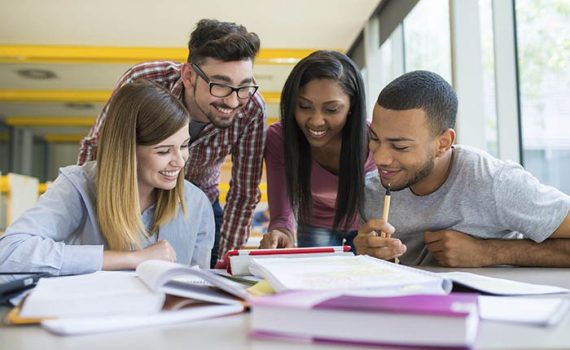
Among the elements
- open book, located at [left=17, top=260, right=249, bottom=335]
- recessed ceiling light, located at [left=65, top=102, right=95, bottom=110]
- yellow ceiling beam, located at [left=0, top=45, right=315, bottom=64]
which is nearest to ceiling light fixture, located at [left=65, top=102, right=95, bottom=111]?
recessed ceiling light, located at [left=65, top=102, right=95, bottom=110]

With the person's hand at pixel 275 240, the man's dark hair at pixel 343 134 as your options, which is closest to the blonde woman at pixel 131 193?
the person's hand at pixel 275 240

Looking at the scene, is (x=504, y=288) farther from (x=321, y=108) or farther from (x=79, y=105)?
(x=79, y=105)

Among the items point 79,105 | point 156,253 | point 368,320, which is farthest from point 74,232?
point 79,105

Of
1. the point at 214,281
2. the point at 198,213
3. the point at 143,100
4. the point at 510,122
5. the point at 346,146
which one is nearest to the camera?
the point at 214,281

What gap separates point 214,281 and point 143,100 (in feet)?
2.68

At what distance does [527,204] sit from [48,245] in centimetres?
105

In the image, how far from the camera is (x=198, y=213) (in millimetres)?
1605

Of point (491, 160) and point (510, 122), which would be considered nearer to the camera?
point (491, 160)

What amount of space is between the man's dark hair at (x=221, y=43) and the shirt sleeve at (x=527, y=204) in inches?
31.5

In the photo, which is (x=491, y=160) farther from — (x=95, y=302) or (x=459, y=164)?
(x=95, y=302)

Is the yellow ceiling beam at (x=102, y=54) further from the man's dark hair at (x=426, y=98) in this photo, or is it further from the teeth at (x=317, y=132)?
the man's dark hair at (x=426, y=98)

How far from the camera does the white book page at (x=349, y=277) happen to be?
2.40 feet

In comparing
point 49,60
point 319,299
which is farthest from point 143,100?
point 49,60

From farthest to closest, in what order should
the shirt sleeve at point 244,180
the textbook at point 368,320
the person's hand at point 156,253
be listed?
1. the shirt sleeve at point 244,180
2. the person's hand at point 156,253
3. the textbook at point 368,320
